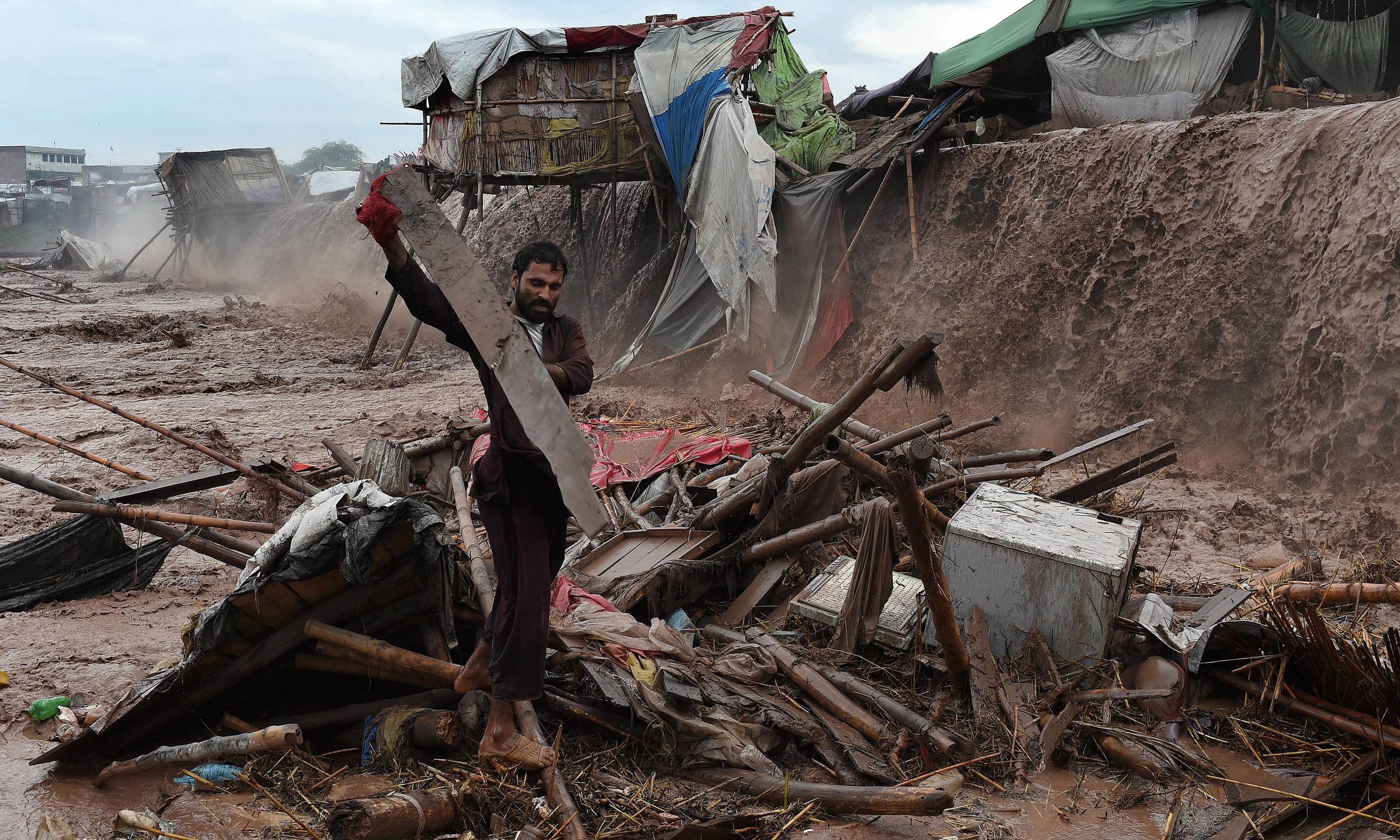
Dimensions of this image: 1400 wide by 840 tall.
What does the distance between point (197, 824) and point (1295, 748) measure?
12.0 ft

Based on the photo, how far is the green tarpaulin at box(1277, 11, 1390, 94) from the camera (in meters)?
9.41

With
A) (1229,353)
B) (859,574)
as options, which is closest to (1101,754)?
(859,574)

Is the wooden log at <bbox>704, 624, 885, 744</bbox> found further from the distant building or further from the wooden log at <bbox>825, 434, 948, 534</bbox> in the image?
the distant building

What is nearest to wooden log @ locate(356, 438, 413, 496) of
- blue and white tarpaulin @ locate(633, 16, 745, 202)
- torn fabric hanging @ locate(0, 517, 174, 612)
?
torn fabric hanging @ locate(0, 517, 174, 612)

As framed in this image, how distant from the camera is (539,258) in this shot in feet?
9.25

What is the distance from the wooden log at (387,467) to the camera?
5.80 metres

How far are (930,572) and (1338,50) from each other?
32.5ft

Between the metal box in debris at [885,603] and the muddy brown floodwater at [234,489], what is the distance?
2.82 feet

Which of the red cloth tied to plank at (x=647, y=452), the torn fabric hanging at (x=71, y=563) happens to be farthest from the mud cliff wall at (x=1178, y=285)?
the torn fabric hanging at (x=71, y=563)

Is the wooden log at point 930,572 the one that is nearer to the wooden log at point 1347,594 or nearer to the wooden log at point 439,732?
the wooden log at point 1347,594

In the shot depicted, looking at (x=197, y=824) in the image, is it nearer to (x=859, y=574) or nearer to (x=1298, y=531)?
(x=859, y=574)

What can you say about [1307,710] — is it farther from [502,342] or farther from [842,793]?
[502,342]

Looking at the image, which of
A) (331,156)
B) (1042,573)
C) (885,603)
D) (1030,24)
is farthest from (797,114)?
(331,156)

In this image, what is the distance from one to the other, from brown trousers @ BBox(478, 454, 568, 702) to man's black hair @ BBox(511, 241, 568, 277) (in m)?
0.60
